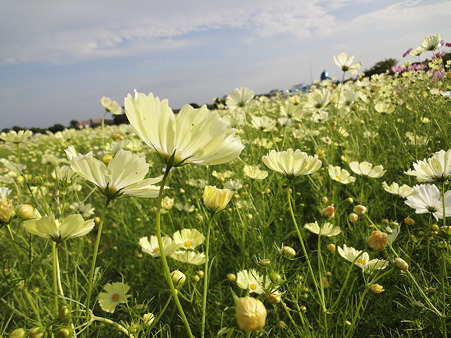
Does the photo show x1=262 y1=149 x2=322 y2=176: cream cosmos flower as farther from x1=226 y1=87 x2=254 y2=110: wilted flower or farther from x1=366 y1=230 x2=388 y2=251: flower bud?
x1=226 y1=87 x2=254 y2=110: wilted flower

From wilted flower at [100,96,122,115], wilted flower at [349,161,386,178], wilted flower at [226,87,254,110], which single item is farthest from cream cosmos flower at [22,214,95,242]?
wilted flower at [100,96,122,115]

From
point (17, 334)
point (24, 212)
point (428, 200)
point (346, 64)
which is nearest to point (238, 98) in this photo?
point (346, 64)

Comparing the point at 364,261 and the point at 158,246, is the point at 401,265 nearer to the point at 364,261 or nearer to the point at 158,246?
the point at 364,261

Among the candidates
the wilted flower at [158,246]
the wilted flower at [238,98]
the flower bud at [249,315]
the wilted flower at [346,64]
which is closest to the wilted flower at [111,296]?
the wilted flower at [158,246]

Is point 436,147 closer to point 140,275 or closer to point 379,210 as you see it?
point 379,210

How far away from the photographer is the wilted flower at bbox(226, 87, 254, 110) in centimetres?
201

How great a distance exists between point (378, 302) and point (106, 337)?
109 centimetres

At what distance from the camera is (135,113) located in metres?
0.41

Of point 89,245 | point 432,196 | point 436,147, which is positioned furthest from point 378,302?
point 89,245

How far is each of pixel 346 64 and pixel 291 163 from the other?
1730 millimetres

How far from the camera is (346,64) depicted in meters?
2.13

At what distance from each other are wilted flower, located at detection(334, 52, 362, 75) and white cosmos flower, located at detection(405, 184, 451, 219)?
1.44 metres

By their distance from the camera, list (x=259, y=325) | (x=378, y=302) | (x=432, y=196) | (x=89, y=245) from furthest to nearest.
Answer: (x=89, y=245)
(x=378, y=302)
(x=432, y=196)
(x=259, y=325)

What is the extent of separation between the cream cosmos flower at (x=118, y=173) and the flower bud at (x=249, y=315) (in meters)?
0.23
